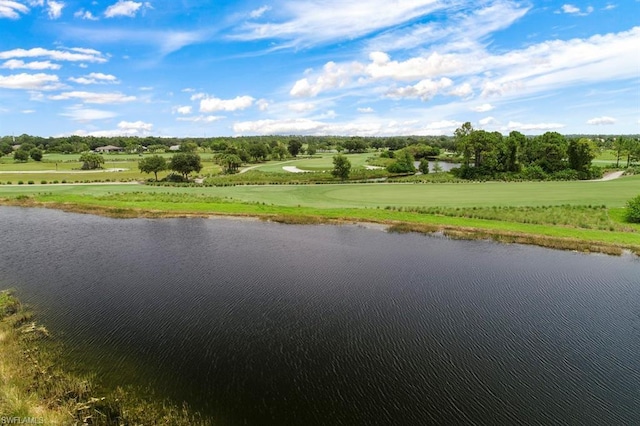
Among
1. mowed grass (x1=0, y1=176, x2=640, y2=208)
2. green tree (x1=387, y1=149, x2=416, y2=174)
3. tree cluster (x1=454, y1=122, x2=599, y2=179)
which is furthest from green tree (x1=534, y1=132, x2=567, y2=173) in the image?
green tree (x1=387, y1=149, x2=416, y2=174)

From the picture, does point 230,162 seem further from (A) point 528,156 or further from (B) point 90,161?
(A) point 528,156

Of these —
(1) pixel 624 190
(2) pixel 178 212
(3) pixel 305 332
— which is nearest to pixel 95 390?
(3) pixel 305 332

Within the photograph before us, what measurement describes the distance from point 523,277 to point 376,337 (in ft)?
51.4

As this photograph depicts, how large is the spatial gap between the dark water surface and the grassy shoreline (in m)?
4.94

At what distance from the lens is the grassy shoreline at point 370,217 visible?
38750 mm

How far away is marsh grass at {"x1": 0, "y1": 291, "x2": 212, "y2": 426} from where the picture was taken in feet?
43.0

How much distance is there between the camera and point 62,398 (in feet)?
46.5

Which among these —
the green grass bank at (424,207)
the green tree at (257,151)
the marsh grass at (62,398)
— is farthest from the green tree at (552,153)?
the marsh grass at (62,398)

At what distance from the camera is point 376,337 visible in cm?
1945

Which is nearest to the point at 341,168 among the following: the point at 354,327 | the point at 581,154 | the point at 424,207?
the point at 424,207

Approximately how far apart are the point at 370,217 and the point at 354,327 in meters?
32.0

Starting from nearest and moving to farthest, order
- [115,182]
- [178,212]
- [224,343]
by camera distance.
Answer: [224,343], [178,212], [115,182]

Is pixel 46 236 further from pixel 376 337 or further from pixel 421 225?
pixel 421 225

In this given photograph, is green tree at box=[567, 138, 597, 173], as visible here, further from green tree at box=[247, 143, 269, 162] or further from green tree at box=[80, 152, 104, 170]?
green tree at box=[80, 152, 104, 170]
